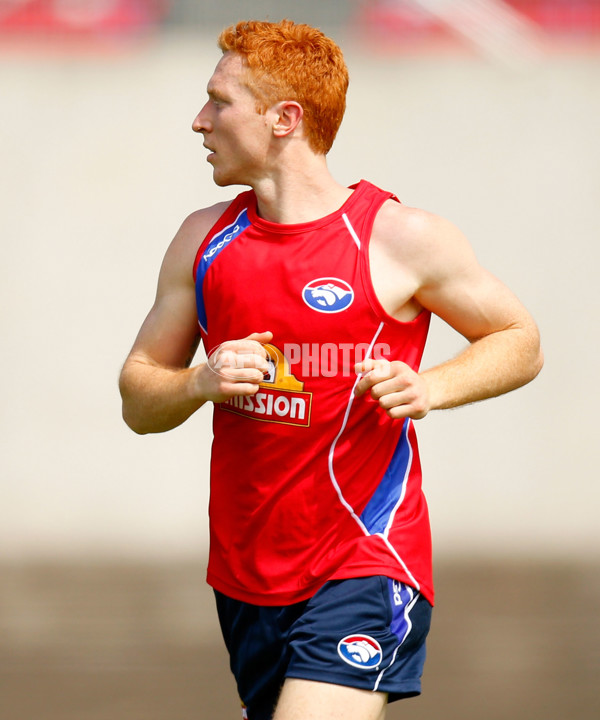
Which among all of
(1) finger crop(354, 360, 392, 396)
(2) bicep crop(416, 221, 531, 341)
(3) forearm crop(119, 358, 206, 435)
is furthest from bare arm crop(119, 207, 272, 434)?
(2) bicep crop(416, 221, 531, 341)

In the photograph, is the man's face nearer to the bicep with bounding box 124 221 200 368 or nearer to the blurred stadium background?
the bicep with bounding box 124 221 200 368

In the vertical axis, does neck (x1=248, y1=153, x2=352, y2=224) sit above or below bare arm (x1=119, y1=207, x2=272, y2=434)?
above

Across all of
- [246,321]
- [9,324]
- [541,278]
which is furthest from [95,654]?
[541,278]

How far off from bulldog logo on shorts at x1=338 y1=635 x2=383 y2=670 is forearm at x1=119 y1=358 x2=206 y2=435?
24.5 inches

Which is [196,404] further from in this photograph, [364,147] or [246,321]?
[364,147]

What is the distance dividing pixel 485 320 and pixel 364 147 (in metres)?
5.35

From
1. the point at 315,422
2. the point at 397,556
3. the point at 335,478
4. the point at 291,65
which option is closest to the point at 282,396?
the point at 315,422

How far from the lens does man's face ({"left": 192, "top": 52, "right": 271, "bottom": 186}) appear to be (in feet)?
8.71

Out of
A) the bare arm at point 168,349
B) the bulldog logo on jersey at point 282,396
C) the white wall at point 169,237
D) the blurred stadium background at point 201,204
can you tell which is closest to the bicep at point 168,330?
the bare arm at point 168,349

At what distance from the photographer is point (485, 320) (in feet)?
8.71

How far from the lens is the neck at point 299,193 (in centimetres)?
268

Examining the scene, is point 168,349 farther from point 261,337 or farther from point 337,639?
point 337,639

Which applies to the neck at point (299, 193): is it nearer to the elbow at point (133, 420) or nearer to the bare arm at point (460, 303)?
the bare arm at point (460, 303)

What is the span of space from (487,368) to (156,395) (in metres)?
0.78
